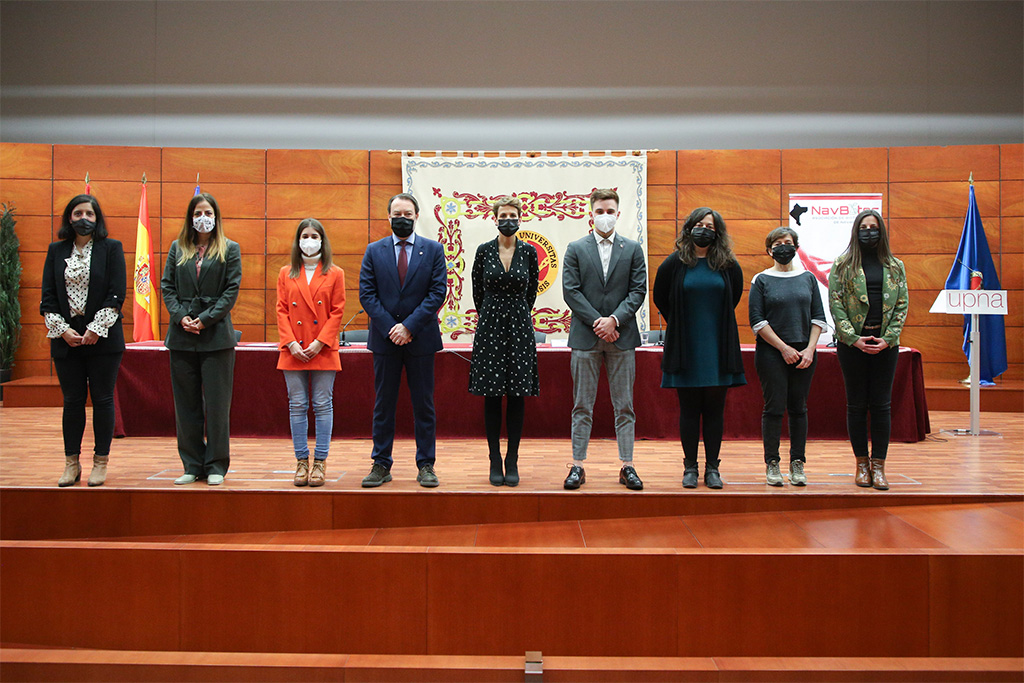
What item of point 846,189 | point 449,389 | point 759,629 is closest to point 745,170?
point 846,189

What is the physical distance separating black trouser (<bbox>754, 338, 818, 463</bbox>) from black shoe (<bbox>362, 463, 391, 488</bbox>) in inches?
68.7

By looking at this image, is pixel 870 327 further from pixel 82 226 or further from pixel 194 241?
pixel 82 226

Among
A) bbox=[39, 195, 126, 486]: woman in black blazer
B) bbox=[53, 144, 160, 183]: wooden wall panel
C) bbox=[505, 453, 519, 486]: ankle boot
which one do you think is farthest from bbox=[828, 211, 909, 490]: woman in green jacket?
bbox=[53, 144, 160, 183]: wooden wall panel

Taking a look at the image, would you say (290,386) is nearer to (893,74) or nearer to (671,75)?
(671,75)

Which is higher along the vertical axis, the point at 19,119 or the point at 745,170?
the point at 19,119

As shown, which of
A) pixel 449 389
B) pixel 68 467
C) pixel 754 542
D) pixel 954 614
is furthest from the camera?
pixel 449 389

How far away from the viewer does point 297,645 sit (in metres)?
2.22

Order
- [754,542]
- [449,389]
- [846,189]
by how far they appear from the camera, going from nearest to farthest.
Result: [754,542] < [449,389] < [846,189]

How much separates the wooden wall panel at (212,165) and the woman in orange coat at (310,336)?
4.22m

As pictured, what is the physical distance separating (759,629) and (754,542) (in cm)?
37

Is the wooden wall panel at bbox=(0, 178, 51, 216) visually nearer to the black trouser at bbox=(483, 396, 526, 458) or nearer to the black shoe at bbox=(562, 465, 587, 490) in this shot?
the black trouser at bbox=(483, 396, 526, 458)

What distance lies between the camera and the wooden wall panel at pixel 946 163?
6.75 m

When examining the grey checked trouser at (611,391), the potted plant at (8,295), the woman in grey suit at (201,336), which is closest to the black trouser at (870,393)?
the grey checked trouser at (611,391)

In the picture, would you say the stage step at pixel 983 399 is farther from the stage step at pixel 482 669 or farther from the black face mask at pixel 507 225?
the black face mask at pixel 507 225
